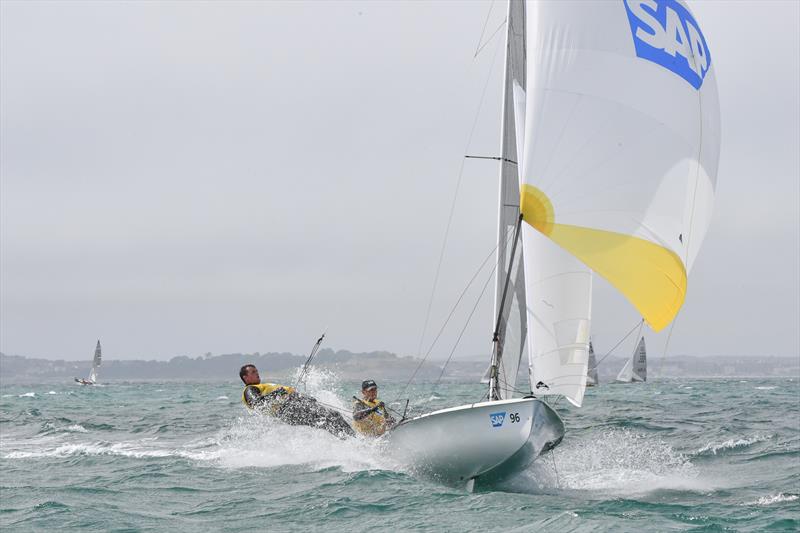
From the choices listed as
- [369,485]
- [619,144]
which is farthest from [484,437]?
[619,144]

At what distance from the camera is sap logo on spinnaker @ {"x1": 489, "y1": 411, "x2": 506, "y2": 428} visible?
33.8ft

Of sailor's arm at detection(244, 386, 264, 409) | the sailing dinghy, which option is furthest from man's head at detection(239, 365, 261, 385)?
the sailing dinghy

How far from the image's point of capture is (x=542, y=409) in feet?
33.9

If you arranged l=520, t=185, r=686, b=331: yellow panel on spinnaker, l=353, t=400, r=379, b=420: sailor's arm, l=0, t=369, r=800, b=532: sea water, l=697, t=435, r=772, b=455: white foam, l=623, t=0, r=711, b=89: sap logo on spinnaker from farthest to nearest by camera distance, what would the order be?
l=697, t=435, r=772, b=455: white foam → l=353, t=400, r=379, b=420: sailor's arm → l=623, t=0, r=711, b=89: sap logo on spinnaker → l=520, t=185, r=686, b=331: yellow panel on spinnaker → l=0, t=369, r=800, b=532: sea water

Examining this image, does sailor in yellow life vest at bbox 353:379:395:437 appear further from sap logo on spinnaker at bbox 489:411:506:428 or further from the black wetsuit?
sap logo on spinnaker at bbox 489:411:506:428

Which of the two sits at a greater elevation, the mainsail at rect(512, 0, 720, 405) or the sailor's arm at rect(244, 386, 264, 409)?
the mainsail at rect(512, 0, 720, 405)

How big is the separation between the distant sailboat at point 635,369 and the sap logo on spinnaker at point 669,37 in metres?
52.8

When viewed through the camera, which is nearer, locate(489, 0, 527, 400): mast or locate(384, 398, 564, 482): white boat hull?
locate(384, 398, 564, 482): white boat hull

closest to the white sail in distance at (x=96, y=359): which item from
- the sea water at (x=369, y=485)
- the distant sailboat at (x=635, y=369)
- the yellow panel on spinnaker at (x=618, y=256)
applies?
the distant sailboat at (x=635, y=369)

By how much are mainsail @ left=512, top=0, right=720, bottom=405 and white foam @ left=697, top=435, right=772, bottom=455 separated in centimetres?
678

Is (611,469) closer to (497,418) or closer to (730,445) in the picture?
(497,418)

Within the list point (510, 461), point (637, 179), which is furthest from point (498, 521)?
point (637, 179)

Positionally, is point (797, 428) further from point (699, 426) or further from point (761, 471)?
point (761, 471)

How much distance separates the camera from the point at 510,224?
1241cm
